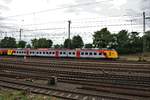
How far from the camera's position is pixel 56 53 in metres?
50.9

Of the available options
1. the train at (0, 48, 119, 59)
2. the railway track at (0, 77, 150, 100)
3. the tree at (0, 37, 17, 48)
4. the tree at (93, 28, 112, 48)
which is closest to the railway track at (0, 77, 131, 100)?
the railway track at (0, 77, 150, 100)

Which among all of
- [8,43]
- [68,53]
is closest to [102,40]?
[68,53]

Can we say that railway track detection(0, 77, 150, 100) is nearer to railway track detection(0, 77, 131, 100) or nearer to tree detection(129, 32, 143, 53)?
railway track detection(0, 77, 131, 100)

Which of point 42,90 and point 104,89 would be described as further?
point 42,90

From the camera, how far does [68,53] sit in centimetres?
4881

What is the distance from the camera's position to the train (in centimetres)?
4428

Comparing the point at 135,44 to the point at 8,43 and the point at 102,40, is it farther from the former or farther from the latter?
the point at 8,43

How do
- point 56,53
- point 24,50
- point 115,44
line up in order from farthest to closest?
point 115,44 < point 24,50 < point 56,53

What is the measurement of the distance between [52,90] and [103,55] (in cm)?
3017

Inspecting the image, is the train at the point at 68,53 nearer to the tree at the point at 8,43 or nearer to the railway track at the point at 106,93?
the railway track at the point at 106,93

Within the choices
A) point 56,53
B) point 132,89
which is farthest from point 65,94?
point 56,53

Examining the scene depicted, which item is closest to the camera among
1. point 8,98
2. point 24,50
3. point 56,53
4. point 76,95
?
point 8,98

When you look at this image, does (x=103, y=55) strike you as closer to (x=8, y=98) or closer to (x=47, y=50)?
(x=47, y=50)

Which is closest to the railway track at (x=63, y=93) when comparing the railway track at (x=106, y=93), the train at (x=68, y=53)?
the railway track at (x=106, y=93)
